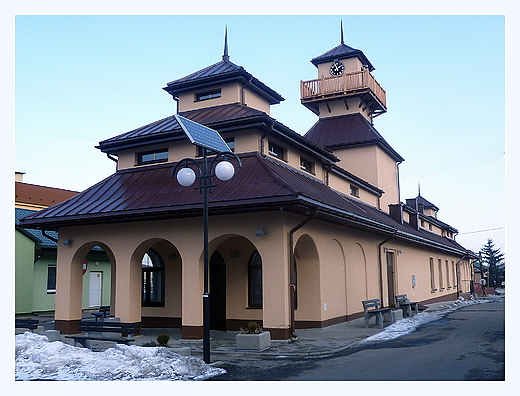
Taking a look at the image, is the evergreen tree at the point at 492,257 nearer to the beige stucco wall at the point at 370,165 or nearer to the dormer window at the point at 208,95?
the beige stucco wall at the point at 370,165

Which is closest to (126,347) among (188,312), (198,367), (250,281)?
(198,367)

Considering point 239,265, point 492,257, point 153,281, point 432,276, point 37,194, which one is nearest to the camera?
point 239,265

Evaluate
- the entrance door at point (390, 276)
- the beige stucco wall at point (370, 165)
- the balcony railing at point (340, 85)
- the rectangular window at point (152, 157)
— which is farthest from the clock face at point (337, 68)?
the rectangular window at point (152, 157)

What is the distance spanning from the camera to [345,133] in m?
29.0

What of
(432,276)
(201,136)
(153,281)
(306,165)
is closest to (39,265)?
(153,281)

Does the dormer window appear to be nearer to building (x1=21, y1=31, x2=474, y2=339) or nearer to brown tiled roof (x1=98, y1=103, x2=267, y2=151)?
building (x1=21, y1=31, x2=474, y2=339)

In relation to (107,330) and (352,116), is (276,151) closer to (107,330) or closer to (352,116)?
(107,330)

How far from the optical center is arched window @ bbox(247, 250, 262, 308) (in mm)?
16703

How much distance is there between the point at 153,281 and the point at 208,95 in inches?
285

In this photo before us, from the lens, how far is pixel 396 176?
1249 inches

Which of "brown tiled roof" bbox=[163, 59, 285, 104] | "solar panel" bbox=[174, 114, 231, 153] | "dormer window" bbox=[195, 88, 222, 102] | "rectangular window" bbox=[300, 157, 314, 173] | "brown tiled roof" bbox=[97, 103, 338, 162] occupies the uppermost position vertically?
"brown tiled roof" bbox=[163, 59, 285, 104]

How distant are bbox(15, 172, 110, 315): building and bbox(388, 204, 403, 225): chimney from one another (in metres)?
15.8

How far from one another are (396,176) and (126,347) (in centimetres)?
2427

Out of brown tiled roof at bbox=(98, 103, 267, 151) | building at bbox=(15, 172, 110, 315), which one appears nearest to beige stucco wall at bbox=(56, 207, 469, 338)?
brown tiled roof at bbox=(98, 103, 267, 151)
